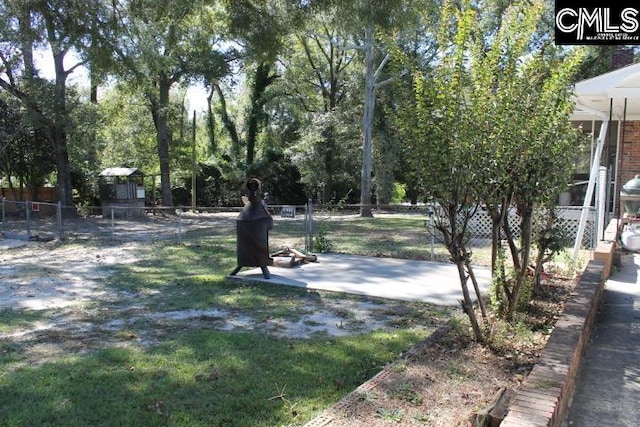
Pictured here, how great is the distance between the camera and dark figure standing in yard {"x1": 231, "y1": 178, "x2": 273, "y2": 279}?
7.87m

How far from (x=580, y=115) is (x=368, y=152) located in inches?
495

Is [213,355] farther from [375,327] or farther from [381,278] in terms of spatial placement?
[381,278]

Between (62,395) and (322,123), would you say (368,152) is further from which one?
(62,395)

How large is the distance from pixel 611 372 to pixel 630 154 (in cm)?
958

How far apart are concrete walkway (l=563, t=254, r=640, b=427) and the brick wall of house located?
659 centimetres

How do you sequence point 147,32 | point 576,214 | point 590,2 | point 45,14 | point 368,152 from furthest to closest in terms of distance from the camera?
point 368,152 → point 147,32 → point 576,214 → point 590,2 → point 45,14

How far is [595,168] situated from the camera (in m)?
8.67

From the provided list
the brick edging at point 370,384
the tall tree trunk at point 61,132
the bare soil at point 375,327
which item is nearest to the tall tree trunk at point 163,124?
the tall tree trunk at point 61,132

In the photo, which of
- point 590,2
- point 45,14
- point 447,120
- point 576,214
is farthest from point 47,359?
point 576,214

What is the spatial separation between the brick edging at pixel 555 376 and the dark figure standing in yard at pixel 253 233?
4219 millimetres

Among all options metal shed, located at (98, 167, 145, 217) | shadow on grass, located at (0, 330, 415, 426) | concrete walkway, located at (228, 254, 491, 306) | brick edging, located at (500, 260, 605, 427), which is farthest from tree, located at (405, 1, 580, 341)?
metal shed, located at (98, 167, 145, 217)

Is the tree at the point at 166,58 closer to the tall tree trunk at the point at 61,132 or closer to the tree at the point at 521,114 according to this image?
the tall tree trunk at the point at 61,132

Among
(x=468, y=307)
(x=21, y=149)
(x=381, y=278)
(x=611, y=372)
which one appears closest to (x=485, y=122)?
(x=468, y=307)

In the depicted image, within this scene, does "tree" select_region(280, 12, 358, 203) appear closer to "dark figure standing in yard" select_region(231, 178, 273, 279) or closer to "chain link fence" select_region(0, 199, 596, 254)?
"chain link fence" select_region(0, 199, 596, 254)
